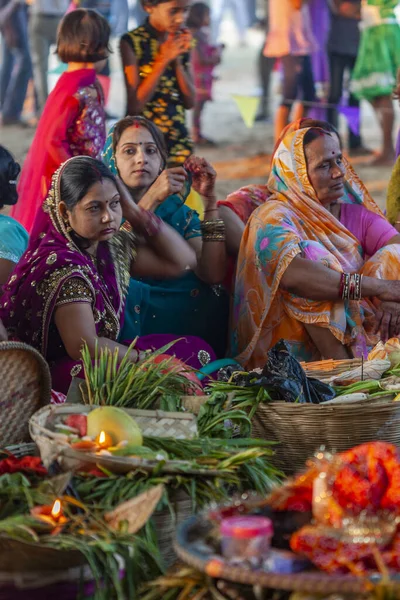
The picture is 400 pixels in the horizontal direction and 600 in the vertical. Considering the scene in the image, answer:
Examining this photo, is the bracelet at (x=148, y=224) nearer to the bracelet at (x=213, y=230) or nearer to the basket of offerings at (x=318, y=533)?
the bracelet at (x=213, y=230)

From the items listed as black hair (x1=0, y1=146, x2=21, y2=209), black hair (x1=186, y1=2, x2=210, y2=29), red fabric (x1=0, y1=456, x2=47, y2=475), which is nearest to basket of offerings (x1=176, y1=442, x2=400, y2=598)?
red fabric (x1=0, y1=456, x2=47, y2=475)

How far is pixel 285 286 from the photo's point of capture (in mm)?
4312

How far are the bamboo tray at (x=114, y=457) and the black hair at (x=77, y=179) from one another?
1.08 m

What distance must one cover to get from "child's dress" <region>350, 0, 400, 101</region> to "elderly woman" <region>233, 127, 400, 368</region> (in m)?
4.08

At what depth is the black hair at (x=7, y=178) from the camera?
412cm

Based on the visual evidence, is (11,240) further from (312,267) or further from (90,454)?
(90,454)

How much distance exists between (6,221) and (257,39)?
5.29m

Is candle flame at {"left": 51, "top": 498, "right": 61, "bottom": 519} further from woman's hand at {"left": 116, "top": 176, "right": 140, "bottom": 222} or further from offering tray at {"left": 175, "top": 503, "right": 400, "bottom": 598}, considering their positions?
woman's hand at {"left": 116, "top": 176, "right": 140, "bottom": 222}

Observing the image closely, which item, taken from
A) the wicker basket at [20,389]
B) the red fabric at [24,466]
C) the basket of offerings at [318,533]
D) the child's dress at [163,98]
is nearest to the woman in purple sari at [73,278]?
the wicker basket at [20,389]

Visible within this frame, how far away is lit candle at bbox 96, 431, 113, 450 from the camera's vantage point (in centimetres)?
256

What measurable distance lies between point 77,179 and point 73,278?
39cm

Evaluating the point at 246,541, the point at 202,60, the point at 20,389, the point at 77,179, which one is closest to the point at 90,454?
the point at 20,389

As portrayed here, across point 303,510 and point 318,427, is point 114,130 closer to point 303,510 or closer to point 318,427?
point 318,427

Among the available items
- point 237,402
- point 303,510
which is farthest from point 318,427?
point 303,510
